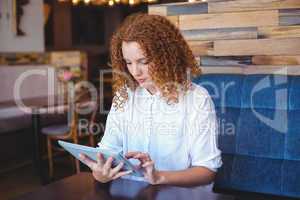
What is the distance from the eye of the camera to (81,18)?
9008mm

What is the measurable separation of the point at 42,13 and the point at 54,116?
6.86 feet

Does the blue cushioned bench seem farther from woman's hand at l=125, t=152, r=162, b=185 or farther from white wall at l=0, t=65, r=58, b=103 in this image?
white wall at l=0, t=65, r=58, b=103

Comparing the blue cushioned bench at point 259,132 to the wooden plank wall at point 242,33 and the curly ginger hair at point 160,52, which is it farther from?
the curly ginger hair at point 160,52

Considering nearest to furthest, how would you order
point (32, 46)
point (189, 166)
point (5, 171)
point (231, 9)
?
point (189, 166), point (231, 9), point (5, 171), point (32, 46)

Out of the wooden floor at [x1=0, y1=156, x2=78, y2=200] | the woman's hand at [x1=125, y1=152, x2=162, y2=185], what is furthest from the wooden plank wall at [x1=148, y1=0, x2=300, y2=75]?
the wooden floor at [x1=0, y1=156, x2=78, y2=200]

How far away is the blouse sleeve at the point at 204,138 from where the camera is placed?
5.32 feet

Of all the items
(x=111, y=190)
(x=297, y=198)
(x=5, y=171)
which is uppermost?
(x=111, y=190)

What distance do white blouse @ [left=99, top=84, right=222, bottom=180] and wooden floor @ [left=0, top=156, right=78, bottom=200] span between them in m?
2.27

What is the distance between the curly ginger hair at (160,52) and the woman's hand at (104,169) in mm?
420

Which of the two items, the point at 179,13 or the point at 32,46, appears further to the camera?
the point at 32,46

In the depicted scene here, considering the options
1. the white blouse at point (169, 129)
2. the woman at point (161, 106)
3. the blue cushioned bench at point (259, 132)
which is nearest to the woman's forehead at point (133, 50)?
the woman at point (161, 106)

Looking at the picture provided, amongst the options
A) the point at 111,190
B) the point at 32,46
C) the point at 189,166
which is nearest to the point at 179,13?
the point at 189,166

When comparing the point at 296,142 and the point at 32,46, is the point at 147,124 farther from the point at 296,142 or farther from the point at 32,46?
the point at 32,46

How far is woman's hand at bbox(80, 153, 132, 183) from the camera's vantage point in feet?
4.63
